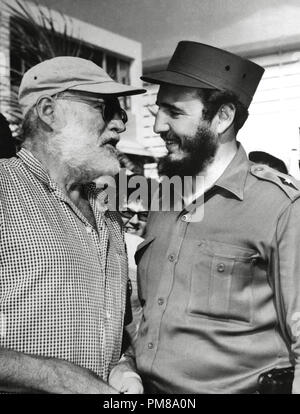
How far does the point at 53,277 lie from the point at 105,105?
0.69m

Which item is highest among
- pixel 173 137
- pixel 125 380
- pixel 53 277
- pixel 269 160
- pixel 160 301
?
pixel 173 137

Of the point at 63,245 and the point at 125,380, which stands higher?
the point at 63,245

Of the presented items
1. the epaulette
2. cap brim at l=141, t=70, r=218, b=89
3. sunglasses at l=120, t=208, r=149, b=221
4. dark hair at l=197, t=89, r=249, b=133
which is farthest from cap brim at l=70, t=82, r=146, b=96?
sunglasses at l=120, t=208, r=149, b=221

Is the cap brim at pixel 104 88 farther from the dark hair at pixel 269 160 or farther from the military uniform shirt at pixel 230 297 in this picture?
the dark hair at pixel 269 160

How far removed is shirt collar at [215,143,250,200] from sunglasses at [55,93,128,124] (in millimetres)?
456

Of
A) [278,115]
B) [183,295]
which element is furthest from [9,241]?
[278,115]

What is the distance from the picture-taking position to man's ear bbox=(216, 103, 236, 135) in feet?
6.57

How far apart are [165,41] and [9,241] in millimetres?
1696

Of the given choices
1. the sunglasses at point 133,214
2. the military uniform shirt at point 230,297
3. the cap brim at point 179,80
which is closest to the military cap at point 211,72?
the cap brim at point 179,80

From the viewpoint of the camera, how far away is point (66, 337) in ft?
5.41

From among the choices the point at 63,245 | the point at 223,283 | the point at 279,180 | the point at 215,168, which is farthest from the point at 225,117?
the point at 63,245

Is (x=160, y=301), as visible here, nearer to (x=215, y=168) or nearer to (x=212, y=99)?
(x=215, y=168)

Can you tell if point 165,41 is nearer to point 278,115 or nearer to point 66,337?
point 278,115

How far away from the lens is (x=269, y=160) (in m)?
2.51
